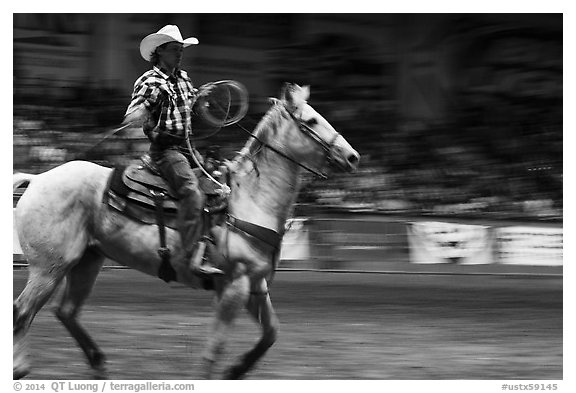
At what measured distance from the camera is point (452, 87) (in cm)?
1501

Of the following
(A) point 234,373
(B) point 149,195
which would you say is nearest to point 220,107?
(B) point 149,195

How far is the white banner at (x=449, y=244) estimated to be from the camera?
12.2 metres

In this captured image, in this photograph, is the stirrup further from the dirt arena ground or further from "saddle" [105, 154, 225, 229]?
the dirt arena ground

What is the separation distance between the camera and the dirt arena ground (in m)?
7.62

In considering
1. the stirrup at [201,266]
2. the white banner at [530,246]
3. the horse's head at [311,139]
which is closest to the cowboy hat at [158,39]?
the horse's head at [311,139]

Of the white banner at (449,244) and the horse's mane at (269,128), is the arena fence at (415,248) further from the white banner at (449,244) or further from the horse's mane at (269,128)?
the horse's mane at (269,128)

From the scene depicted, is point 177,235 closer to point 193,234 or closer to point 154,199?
point 193,234

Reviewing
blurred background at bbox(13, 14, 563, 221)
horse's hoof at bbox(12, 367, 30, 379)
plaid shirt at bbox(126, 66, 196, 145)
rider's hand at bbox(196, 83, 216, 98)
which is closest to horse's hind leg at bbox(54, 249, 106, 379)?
horse's hoof at bbox(12, 367, 30, 379)

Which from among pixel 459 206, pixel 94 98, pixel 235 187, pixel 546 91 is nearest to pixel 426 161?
pixel 459 206

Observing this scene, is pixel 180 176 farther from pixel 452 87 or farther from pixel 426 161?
pixel 452 87

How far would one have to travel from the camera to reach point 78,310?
23.3 feet

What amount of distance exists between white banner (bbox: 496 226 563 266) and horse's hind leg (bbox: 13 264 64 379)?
264 inches

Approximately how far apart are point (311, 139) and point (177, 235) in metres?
1.11

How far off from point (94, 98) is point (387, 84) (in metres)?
4.16
